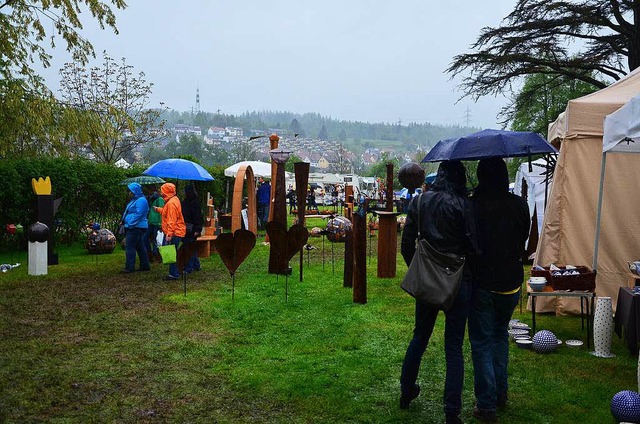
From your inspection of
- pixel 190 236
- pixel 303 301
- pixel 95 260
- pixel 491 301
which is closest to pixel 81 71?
pixel 95 260

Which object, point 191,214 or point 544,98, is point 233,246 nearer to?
point 191,214

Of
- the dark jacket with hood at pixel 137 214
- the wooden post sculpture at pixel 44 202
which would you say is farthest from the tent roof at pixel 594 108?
the wooden post sculpture at pixel 44 202

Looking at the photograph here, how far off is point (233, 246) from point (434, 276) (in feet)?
19.0

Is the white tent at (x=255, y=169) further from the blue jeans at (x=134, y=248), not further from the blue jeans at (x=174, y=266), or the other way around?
the blue jeans at (x=174, y=266)

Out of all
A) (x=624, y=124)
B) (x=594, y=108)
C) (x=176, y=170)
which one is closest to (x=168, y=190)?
(x=176, y=170)

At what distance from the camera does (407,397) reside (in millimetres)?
5250

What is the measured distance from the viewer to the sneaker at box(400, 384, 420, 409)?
5250 mm

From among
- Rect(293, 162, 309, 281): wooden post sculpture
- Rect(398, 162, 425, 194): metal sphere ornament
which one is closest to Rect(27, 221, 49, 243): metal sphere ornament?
Rect(293, 162, 309, 281): wooden post sculpture

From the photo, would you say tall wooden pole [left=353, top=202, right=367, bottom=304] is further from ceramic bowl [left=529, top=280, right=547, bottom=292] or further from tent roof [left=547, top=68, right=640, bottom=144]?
tent roof [left=547, top=68, right=640, bottom=144]

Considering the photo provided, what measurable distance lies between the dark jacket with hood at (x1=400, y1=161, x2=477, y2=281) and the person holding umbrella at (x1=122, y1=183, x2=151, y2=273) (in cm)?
856

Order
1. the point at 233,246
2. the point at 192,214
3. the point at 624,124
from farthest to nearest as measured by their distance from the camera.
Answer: the point at 192,214 < the point at 233,246 < the point at 624,124

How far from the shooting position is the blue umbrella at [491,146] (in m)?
5.32

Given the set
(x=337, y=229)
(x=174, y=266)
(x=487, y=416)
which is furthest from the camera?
(x=337, y=229)

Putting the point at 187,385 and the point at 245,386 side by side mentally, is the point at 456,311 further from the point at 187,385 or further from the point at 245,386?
the point at 187,385
